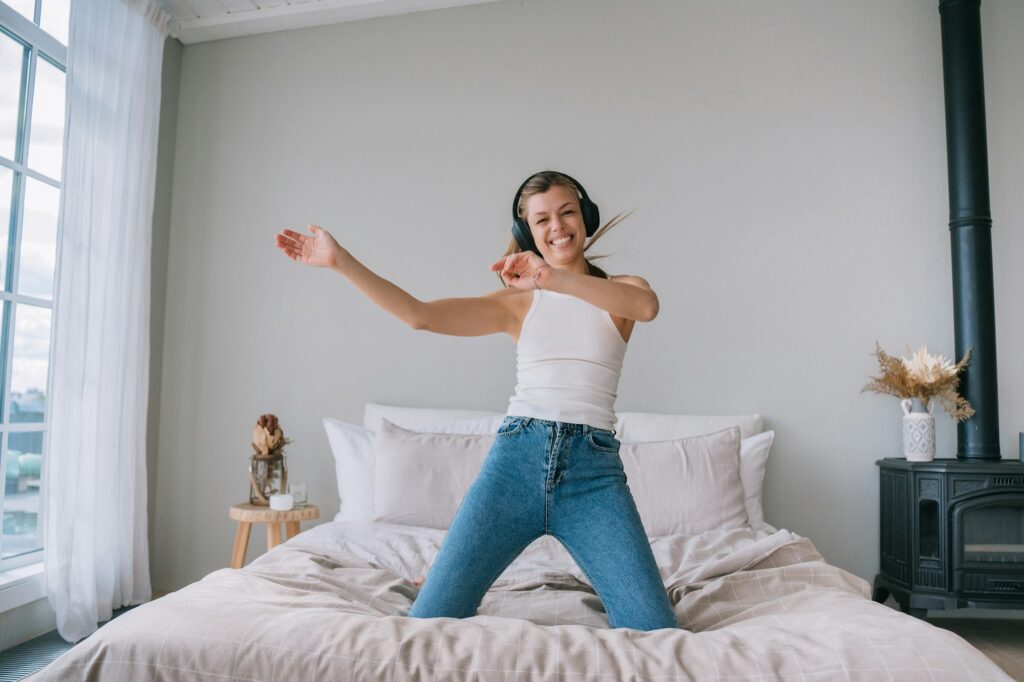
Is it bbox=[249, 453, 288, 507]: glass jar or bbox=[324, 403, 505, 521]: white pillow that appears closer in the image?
bbox=[324, 403, 505, 521]: white pillow

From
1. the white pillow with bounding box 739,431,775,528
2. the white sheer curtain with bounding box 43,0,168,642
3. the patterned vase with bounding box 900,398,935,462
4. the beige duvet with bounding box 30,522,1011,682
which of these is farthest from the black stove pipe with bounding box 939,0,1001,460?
the white sheer curtain with bounding box 43,0,168,642

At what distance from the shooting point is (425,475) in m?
2.93

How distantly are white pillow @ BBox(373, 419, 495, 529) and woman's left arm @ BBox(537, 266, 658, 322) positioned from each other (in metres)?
1.32

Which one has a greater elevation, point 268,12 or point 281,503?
point 268,12

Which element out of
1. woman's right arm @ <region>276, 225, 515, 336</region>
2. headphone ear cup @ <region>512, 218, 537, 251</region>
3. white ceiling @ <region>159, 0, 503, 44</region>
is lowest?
woman's right arm @ <region>276, 225, 515, 336</region>

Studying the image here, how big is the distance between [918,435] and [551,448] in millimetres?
2071

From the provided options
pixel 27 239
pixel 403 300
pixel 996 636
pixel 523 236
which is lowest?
pixel 996 636

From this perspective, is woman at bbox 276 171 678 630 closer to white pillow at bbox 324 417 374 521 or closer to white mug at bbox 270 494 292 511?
white pillow at bbox 324 417 374 521

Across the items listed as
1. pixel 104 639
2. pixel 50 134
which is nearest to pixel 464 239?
pixel 50 134

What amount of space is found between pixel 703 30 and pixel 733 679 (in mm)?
3158

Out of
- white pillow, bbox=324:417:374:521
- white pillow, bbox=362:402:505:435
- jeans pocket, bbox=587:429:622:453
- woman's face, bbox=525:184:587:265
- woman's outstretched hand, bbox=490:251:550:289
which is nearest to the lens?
woman's outstretched hand, bbox=490:251:550:289

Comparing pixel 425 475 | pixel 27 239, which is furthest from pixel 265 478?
pixel 27 239

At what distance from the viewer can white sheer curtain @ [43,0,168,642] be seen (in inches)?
124

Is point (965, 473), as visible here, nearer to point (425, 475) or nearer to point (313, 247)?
point (425, 475)
